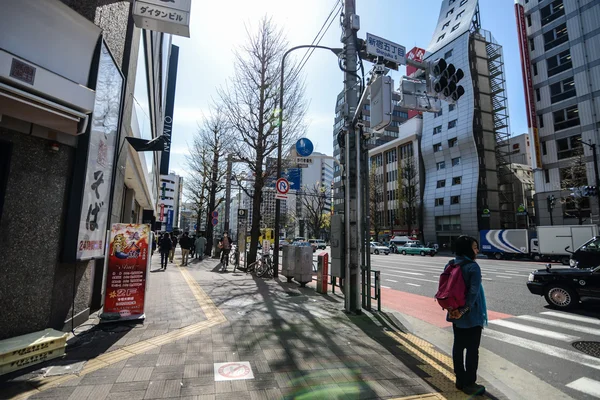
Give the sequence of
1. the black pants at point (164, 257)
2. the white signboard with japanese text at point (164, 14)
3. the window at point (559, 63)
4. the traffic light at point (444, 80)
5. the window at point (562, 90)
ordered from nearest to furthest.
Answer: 1. the white signboard with japanese text at point (164, 14)
2. the traffic light at point (444, 80)
3. the black pants at point (164, 257)
4. the window at point (562, 90)
5. the window at point (559, 63)

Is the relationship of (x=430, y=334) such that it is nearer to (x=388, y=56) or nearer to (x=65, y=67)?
(x=388, y=56)

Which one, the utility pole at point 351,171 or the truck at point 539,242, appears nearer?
the utility pole at point 351,171

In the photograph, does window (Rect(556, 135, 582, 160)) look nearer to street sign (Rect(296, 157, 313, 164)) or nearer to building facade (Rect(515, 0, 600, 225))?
building facade (Rect(515, 0, 600, 225))

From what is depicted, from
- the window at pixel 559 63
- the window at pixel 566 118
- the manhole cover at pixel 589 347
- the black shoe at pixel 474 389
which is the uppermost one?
the window at pixel 559 63

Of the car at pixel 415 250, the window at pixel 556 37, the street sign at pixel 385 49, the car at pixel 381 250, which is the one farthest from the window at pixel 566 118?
the street sign at pixel 385 49

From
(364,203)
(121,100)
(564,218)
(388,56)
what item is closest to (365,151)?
(364,203)

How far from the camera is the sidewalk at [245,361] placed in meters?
3.20

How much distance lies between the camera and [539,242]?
84.4ft

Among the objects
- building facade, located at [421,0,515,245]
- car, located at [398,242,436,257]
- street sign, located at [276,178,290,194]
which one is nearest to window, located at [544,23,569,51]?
building facade, located at [421,0,515,245]

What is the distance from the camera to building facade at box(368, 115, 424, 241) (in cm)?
5061

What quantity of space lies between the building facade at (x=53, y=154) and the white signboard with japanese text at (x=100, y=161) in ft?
0.05

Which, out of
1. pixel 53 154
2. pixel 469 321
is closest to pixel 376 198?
pixel 469 321

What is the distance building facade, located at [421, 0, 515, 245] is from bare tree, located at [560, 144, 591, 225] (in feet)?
32.9

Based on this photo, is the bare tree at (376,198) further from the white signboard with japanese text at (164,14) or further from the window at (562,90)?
the white signboard with japanese text at (164,14)
